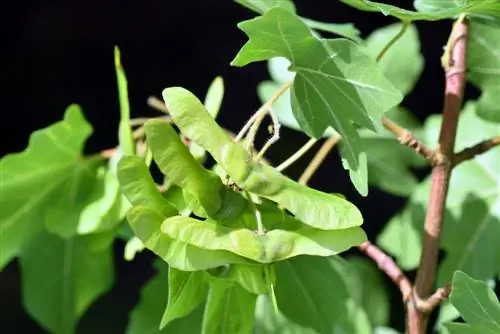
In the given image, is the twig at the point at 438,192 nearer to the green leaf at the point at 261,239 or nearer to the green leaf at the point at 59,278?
the green leaf at the point at 261,239

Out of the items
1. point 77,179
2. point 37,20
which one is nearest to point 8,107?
point 37,20

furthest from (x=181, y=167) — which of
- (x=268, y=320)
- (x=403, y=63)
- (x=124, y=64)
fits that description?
(x=124, y=64)

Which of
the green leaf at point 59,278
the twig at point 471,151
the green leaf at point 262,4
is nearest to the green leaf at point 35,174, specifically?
the green leaf at point 59,278

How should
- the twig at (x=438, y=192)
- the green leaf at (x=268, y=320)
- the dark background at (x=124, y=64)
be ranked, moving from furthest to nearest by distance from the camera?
the dark background at (x=124, y=64)
the green leaf at (x=268, y=320)
the twig at (x=438, y=192)

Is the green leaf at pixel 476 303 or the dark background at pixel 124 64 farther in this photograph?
the dark background at pixel 124 64

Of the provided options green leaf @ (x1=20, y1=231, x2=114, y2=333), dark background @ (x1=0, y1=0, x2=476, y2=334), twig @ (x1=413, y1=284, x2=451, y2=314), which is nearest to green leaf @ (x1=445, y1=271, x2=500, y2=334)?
twig @ (x1=413, y1=284, x2=451, y2=314)

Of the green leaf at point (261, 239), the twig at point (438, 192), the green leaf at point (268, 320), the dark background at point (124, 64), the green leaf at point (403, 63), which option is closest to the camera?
the green leaf at point (261, 239)

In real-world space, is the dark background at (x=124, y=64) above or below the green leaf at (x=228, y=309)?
below
